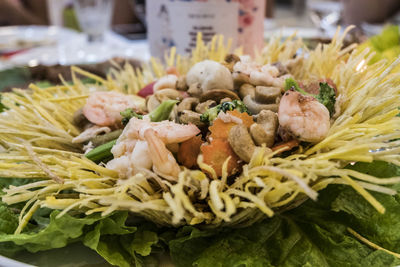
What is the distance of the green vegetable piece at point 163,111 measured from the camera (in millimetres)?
776

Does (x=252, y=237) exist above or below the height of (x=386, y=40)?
below

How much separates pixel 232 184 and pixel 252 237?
9cm

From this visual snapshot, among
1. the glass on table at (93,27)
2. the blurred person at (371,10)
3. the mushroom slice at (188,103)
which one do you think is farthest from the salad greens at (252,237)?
the blurred person at (371,10)

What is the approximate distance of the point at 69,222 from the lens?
61 cm

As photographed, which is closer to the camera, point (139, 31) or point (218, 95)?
point (218, 95)

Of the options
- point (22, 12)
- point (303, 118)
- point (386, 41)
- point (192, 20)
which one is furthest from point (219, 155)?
point (22, 12)

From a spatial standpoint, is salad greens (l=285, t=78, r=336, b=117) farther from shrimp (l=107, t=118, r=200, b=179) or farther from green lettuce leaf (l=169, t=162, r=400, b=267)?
shrimp (l=107, t=118, r=200, b=179)

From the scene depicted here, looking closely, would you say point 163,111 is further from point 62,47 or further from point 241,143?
point 62,47

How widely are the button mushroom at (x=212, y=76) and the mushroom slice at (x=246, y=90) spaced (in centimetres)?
2

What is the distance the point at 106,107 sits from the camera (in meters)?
0.84

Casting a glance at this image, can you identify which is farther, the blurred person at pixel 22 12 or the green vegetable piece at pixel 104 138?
the blurred person at pixel 22 12

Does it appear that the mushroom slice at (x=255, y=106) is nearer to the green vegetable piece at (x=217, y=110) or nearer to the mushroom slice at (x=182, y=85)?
the green vegetable piece at (x=217, y=110)

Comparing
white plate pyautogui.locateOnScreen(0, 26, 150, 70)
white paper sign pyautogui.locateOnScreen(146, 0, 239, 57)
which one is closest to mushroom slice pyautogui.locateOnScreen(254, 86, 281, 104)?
white paper sign pyautogui.locateOnScreen(146, 0, 239, 57)

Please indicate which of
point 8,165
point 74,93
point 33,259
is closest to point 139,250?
point 33,259
